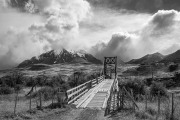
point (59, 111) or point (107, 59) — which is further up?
point (107, 59)

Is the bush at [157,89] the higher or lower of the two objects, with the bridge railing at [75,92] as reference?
lower

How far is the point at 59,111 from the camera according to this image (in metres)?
13.7

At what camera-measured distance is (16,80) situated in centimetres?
4316

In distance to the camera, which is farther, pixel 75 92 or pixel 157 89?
pixel 157 89

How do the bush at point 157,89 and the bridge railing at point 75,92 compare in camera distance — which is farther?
the bush at point 157,89

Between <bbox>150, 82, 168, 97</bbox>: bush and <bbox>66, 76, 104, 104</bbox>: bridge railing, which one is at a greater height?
<bbox>66, 76, 104, 104</bbox>: bridge railing

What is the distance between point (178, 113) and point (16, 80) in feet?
118

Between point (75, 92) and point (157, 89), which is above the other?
point (75, 92)

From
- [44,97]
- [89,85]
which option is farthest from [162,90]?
[44,97]

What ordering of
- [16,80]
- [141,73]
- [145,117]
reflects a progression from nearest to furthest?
[145,117] → [16,80] → [141,73]

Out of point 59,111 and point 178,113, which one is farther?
point 59,111

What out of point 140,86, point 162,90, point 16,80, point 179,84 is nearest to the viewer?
point 162,90

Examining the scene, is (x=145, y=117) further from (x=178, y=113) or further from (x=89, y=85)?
(x=89, y=85)

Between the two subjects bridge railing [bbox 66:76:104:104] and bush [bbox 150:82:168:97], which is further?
bush [bbox 150:82:168:97]
